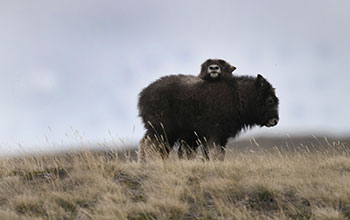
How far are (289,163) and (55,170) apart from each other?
534 centimetres

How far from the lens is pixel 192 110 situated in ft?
36.5

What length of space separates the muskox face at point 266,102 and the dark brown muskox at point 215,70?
932 mm

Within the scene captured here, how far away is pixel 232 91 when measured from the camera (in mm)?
11445

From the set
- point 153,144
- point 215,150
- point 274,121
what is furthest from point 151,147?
point 274,121

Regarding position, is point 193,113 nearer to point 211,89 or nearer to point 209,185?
point 211,89

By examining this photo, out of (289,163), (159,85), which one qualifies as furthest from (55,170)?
(289,163)

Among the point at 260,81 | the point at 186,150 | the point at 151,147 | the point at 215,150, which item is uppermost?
the point at 260,81

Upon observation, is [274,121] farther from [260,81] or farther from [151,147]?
[151,147]

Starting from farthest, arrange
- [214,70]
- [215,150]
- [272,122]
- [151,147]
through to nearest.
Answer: [272,122]
[214,70]
[151,147]
[215,150]

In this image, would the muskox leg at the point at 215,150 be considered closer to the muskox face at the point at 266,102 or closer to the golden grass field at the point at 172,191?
the golden grass field at the point at 172,191

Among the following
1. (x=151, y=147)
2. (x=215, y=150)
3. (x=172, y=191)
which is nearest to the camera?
(x=172, y=191)

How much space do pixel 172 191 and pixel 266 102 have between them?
560 centimetres

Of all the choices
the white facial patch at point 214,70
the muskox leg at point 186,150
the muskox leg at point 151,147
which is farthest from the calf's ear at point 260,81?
the muskox leg at point 151,147

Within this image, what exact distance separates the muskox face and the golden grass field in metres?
2.36
